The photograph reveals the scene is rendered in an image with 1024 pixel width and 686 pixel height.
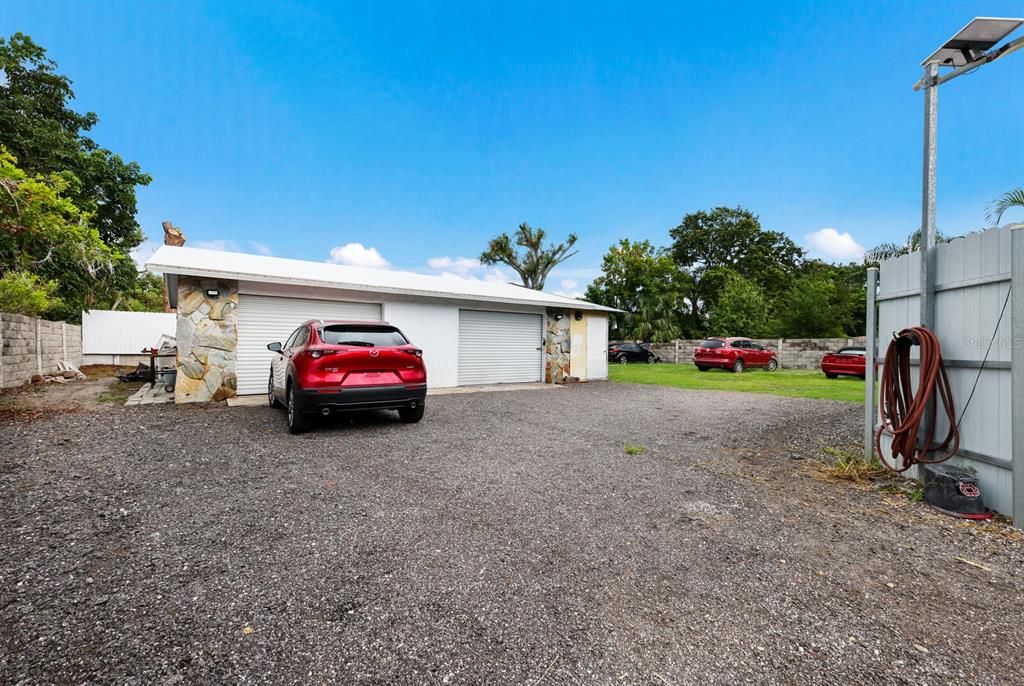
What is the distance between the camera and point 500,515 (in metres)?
3.24

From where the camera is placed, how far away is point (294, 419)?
5.64 meters

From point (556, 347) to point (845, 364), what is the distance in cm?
1153

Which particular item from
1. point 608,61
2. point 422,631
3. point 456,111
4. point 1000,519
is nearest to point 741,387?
point 1000,519

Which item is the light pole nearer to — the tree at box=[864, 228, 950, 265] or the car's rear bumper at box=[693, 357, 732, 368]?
the car's rear bumper at box=[693, 357, 732, 368]

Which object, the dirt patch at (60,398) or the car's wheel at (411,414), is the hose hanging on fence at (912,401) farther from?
the dirt patch at (60,398)

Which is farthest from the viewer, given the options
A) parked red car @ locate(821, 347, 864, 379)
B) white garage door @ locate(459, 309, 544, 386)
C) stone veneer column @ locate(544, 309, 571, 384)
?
parked red car @ locate(821, 347, 864, 379)

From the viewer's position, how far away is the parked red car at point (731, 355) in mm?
18156

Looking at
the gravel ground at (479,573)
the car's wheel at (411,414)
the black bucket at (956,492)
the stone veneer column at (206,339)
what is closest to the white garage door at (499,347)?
the car's wheel at (411,414)

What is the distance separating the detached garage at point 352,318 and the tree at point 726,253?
26644 millimetres

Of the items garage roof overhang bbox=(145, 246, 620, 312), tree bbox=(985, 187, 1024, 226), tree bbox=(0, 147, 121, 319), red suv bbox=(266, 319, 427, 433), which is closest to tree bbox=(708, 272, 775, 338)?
garage roof overhang bbox=(145, 246, 620, 312)

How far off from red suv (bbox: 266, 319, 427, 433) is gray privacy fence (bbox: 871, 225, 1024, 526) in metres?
5.84

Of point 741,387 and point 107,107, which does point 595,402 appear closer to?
point 741,387

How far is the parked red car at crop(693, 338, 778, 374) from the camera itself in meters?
18.2

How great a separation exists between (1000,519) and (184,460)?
24.4ft
